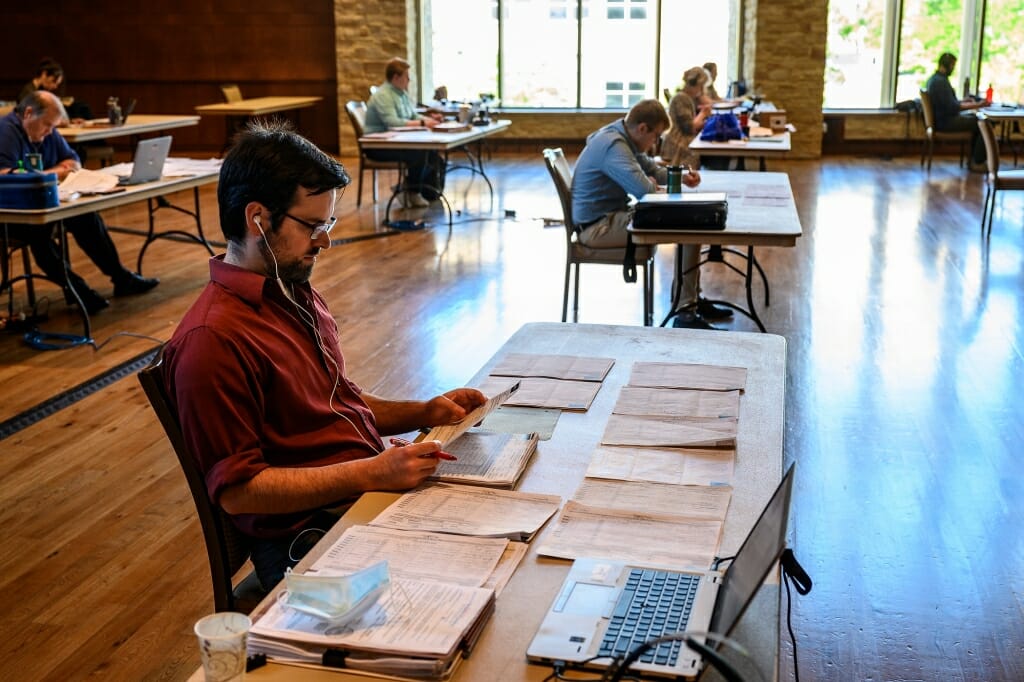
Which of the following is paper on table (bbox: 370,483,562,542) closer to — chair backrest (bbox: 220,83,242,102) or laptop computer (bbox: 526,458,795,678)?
laptop computer (bbox: 526,458,795,678)

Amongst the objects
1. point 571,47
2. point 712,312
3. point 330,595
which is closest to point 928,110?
point 571,47

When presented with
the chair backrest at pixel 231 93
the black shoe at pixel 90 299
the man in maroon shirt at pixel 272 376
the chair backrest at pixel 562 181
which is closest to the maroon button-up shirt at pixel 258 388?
the man in maroon shirt at pixel 272 376

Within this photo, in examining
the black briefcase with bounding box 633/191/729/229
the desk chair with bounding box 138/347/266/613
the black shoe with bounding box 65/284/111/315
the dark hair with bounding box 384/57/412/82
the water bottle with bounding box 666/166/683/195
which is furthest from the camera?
the dark hair with bounding box 384/57/412/82

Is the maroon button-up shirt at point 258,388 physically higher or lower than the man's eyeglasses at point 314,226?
Answer: lower

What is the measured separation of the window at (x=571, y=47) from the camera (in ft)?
42.7

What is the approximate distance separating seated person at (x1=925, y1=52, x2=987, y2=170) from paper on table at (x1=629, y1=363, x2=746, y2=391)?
968 cm

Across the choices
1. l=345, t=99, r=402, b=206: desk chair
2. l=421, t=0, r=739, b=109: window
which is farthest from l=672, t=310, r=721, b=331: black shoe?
l=421, t=0, r=739, b=109: window

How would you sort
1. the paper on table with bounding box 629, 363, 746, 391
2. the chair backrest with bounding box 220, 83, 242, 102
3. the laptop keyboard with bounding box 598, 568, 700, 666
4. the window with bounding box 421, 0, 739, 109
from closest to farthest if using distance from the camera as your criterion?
the laptop keyboard with bounding box 598, 568, 700, 666 < the paper on table with bounding box 629, 363, 746, 391 < the chair backrest with bounding box 220, 83, 242, 102 < the window with bounding box 421, 0, 739, 109

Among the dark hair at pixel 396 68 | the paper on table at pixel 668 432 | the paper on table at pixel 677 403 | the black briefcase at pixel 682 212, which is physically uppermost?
the dark hair at pixel 396 68

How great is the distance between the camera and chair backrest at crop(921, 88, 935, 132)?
11.0 meters

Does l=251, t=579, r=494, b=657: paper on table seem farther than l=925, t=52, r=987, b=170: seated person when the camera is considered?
No

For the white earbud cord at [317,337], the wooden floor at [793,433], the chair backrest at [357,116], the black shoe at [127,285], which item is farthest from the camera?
the chair backrest at [357,116]

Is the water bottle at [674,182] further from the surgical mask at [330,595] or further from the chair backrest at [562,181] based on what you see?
the surgical mask at [330,595]

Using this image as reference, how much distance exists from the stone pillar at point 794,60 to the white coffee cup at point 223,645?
38.9ft
